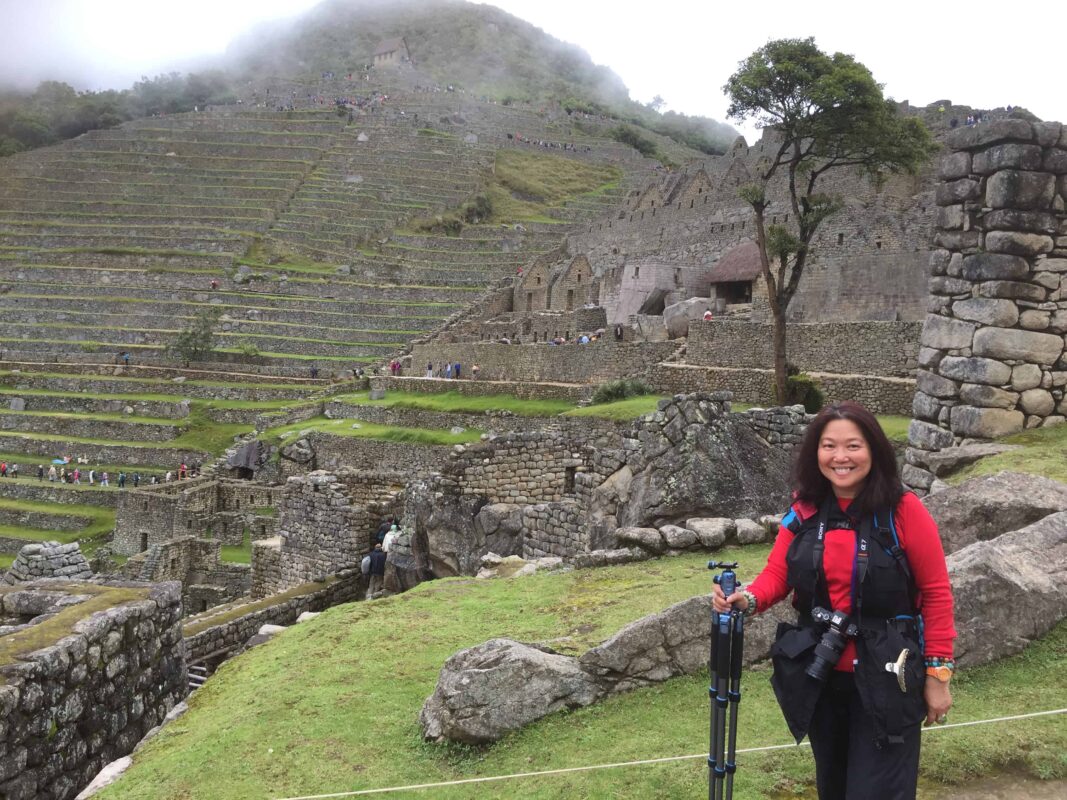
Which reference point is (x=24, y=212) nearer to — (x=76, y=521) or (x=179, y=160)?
(x=179, y=160)

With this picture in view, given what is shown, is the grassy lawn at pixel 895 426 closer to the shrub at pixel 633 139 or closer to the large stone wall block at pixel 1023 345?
the large stone wall block at pixel 1023 345

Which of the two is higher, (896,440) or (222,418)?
(896,440)

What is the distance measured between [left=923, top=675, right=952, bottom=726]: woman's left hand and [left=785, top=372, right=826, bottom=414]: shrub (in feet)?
49.1

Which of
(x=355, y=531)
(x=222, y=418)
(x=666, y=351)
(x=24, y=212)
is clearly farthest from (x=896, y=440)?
(x=24, y=212)

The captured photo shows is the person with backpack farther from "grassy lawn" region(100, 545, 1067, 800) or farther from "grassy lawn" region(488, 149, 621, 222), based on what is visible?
"grassy lawn" region(488, 149, 621, 222)

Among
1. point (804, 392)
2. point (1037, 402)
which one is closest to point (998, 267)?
point (1037, 402)

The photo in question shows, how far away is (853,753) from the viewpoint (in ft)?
10.6

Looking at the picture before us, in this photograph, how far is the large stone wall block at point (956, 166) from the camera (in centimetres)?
801

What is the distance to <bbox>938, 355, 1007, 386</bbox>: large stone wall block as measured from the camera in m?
7.84

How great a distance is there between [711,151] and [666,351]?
344 ft

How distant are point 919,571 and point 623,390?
20.8 m

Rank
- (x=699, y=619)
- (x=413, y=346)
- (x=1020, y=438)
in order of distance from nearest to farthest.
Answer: (x=699, y=619)
(x=1020, y=438)
(x=413, y=346)

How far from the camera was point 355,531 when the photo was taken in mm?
12938

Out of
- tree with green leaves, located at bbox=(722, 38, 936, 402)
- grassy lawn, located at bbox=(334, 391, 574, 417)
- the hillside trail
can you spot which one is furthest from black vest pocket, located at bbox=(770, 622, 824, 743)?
grassy lawn, located at bbox=(334, 391, 574, 417)
